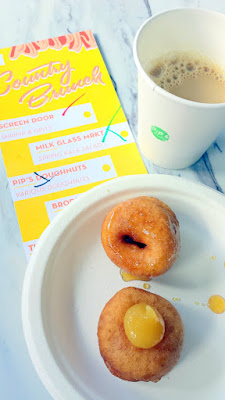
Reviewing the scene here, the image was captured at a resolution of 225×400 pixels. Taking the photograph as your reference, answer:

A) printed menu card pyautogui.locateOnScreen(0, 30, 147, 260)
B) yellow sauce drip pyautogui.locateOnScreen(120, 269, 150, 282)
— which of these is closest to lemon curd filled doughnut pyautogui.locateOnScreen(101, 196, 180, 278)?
yellow sauce drip pyautogui.locateOnScreen(120, 269, 150, 282)

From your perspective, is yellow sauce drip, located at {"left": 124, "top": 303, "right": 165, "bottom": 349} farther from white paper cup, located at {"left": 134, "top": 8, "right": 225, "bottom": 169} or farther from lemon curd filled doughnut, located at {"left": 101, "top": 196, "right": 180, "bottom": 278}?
white paper cup, located at {"left": 134, "top": 8, "right": 225, "bottom": 169}

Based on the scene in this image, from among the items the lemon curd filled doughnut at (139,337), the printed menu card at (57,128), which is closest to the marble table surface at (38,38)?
the printed menu card at (57,128)

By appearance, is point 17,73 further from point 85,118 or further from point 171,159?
point 171,159

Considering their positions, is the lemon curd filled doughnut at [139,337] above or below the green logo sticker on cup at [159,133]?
below

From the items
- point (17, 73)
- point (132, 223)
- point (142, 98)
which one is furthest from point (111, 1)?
point (132, 223)

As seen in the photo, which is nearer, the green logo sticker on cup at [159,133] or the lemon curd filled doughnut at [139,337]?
the lemon curd filled doughnut at [139,337]

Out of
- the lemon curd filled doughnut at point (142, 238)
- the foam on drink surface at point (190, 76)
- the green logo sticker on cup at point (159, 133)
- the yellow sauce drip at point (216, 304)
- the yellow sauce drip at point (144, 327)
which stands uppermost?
the foam on drink surface at point (190, 76)

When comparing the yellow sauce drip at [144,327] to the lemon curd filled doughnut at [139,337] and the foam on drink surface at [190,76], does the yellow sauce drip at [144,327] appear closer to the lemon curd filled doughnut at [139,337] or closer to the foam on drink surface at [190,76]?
the lemon curd filled doughnut at [139,337]
